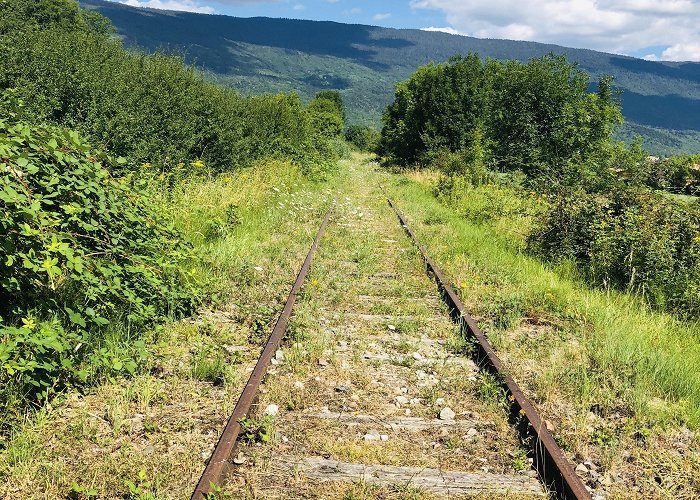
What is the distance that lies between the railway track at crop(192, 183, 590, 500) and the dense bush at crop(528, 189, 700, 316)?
10.0 feet

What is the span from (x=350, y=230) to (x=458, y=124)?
22.3 meters

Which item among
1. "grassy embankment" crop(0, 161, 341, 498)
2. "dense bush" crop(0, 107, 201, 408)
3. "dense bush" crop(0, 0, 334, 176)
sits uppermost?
"dense bush" crop(0, 0, 334, 176)

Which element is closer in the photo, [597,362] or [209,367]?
[209,367]

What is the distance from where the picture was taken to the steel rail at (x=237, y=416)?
2.63 m

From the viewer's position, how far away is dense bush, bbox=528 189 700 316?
649 cm

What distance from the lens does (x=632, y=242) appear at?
23.1 feet

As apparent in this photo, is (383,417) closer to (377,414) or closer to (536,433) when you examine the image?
(377,414)

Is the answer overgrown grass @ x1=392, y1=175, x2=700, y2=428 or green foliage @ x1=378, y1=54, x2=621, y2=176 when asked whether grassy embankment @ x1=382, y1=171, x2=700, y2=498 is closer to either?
overgrown grass @ x1=392, y1=175, x2=700, y2=428

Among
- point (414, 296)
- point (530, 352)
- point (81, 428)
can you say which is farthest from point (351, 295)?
point (81, 428)

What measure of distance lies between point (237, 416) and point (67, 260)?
1.63 m

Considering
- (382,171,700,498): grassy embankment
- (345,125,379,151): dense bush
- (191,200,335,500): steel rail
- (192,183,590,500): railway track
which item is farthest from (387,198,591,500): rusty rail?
(345,125,379,151): dense bush

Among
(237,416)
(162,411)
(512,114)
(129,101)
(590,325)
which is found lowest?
(162,411)

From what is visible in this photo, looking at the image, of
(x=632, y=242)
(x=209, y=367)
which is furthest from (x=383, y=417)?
(x=632, y=242)

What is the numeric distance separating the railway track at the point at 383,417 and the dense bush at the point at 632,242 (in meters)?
3.06
